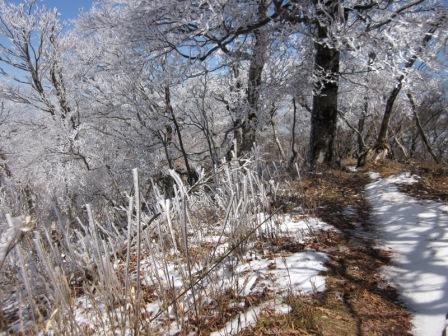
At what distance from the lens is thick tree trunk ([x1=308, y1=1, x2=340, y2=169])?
698 cm

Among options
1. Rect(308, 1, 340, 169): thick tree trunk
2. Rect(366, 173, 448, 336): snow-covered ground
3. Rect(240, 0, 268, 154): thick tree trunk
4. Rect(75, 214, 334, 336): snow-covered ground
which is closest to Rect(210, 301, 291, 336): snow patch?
Rect(75, 214, 334, 336): snow-covered ground

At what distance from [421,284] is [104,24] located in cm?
655

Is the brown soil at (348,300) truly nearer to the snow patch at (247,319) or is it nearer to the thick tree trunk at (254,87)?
the snow patch at (247,319)

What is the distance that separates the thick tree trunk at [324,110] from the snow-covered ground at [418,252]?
2.32m

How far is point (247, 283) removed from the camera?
244 cm

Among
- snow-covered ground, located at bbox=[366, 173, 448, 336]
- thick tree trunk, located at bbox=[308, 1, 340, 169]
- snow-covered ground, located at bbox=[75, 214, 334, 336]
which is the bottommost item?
snow-covered ground, located at bbox=[366, 173, 448, 336]

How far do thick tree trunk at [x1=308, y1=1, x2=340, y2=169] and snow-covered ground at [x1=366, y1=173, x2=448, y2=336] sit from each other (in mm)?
2320

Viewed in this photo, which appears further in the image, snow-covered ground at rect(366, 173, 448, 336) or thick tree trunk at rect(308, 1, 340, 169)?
thick tree trunk at rect(308, 1, 340, 169)

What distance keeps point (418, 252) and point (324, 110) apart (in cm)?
466

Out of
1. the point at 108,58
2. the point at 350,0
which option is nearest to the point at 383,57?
the point at 350,0

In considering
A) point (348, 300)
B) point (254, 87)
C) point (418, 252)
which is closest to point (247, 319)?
point (348, 300)

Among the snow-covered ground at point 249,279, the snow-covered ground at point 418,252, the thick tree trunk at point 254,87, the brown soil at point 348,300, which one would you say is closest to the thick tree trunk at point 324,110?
the thick tree trunk at point 254,87

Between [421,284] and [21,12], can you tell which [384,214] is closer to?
[421,284]

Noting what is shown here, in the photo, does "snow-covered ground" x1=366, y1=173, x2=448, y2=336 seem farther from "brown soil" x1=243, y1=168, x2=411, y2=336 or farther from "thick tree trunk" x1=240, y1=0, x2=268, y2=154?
"thick tree trunk" x1=240, y1=0, x2=268, y2=154
